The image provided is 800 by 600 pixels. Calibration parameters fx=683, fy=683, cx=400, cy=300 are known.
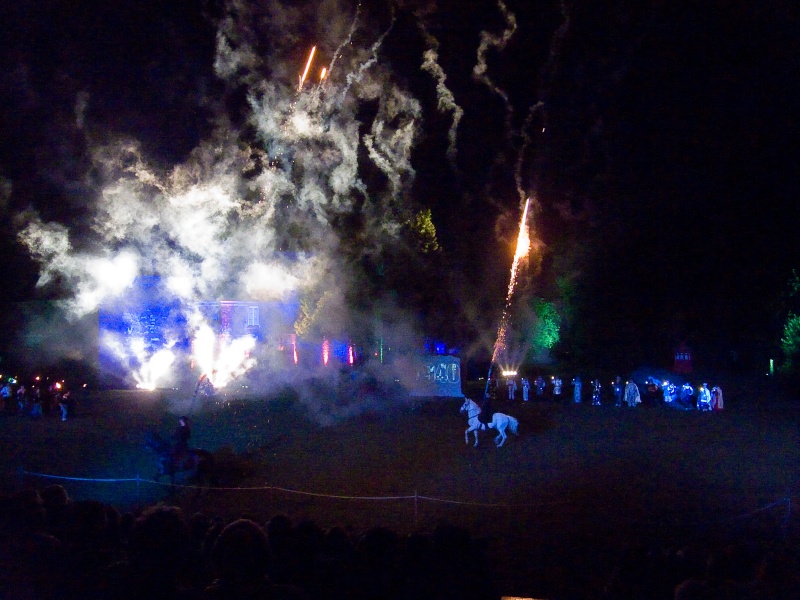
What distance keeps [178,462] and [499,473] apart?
18.4 feet

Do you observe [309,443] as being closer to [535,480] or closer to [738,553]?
[535,480]

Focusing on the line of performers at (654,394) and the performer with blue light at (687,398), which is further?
the performer with blue light at (687,398)

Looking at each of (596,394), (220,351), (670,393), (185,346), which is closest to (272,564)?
(596,394)

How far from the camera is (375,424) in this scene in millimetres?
19656

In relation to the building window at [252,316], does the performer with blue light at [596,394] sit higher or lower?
lower

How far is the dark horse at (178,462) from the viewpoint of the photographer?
11461 millimetres

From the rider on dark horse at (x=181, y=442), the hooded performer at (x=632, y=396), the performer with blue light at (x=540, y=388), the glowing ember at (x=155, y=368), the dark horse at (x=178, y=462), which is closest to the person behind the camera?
the dark horse at (x=178, y=462)

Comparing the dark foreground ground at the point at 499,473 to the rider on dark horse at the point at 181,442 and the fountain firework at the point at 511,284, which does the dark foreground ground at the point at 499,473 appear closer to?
the rider on dark horse at the point at 181,442

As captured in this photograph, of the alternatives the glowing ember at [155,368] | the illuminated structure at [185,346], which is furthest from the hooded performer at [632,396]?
the glowing ember at [155,368]

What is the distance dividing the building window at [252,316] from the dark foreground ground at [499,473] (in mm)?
16096

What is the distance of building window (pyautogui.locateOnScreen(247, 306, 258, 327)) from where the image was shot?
128 feet

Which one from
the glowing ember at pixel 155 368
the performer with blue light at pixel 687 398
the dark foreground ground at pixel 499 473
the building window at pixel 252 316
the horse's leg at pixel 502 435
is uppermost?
the building window at pixel 252 316

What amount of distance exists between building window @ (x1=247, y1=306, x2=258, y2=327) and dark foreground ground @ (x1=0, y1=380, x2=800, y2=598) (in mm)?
16096

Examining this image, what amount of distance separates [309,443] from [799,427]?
42.7 feet
